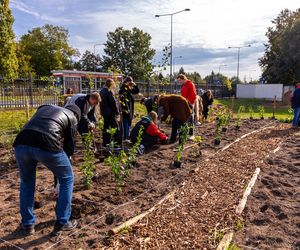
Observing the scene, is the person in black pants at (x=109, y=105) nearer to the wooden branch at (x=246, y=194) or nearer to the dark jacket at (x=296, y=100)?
the wooden branch at (x=246, y=194)

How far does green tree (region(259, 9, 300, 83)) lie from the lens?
3488 centimetres

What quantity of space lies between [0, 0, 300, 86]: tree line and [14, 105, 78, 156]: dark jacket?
53.4ft

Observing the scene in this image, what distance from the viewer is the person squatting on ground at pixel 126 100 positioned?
334 inches

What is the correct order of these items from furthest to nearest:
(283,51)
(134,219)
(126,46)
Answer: (126,46)
(283,51)
(134,219)

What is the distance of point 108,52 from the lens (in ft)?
195

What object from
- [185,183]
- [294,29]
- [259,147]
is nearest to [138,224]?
[185,183]

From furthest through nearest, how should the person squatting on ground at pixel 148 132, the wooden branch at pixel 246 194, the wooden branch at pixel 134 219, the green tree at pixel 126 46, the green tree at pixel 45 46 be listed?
the green tree at pixel 126 46, the green tree at pixel 45 46, the person squatting on ground at pixel 148 132, the wooden branch at pixel 246 194, the wooden branch at pixel 134 219

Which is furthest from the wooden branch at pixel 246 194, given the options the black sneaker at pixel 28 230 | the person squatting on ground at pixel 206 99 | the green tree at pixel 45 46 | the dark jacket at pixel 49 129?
the green tree at pixel 45 46

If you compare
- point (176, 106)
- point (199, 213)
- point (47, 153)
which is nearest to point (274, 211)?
point (199, 213)

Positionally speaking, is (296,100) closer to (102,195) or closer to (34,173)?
(102,195)

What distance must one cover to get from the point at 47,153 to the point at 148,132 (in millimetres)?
4638

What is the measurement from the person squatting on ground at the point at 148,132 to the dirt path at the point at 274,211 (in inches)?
103

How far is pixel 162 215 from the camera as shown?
4.28 meters

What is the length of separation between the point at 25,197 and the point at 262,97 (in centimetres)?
3830
